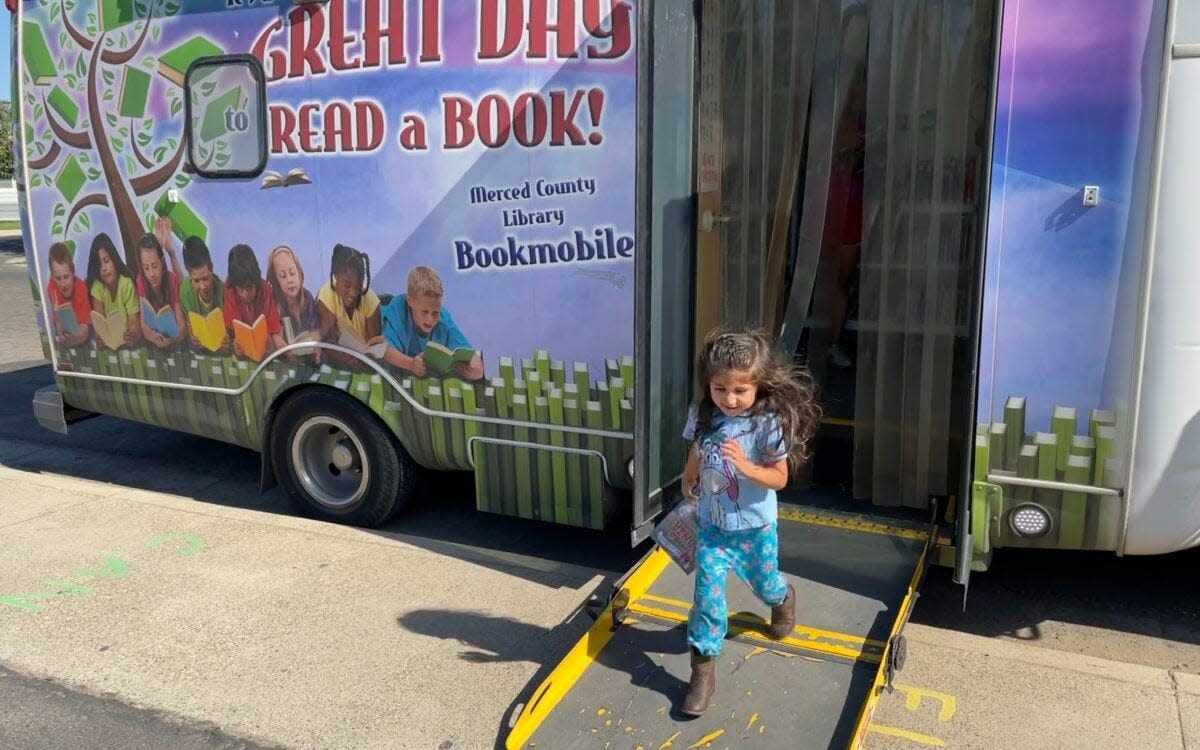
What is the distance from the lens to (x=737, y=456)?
3227 mm

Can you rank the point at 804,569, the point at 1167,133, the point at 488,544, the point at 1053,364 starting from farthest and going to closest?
the point at 488,544
the point at 804,569
the point at 1053,364
the point at 1167,133

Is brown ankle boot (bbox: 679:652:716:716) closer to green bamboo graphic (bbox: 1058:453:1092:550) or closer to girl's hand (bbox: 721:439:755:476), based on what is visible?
girl's hand (bbox: 721:439:755:476)

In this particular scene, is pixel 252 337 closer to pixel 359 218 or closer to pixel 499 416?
pixel 359 218

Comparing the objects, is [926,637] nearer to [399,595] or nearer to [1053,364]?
[1053,364]

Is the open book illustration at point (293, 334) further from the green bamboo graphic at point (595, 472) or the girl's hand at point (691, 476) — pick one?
the girl's hand at point (691, 476)

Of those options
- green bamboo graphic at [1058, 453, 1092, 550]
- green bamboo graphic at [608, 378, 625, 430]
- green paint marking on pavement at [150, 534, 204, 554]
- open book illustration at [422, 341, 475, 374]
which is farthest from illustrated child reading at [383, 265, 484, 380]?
green bamboo graphic at [1058, 453, 1092, 550]

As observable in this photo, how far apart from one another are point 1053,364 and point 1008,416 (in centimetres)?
25

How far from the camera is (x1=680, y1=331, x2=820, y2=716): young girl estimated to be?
3264 mm

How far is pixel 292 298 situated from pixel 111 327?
58.3 inches

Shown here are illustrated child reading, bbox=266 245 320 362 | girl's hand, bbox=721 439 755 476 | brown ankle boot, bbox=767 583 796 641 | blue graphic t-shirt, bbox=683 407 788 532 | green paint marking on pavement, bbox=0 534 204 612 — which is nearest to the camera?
girl's hand, bbox=721 439 755 476

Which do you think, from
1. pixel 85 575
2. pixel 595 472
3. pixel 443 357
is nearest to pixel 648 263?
pixel 595 472

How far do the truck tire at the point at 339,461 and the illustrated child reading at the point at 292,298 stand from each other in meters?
0.35

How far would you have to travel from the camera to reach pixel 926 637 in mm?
4164

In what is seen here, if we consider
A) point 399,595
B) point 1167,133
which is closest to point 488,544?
point 399,595
